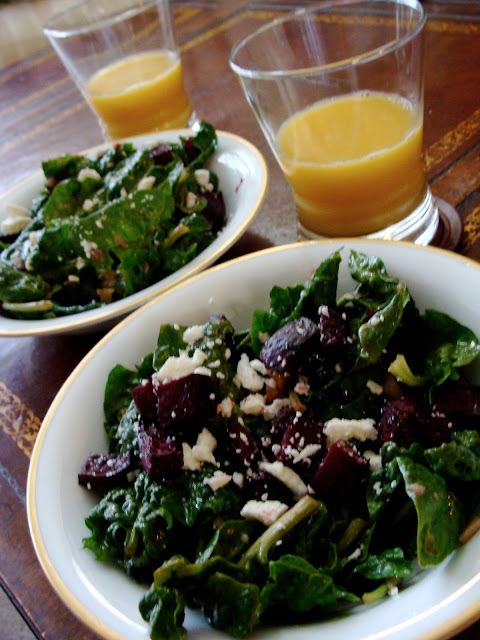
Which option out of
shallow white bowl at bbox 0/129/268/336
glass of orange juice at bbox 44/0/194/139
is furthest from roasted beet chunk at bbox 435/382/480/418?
glass of orange juice at bbox 44/0/194/139

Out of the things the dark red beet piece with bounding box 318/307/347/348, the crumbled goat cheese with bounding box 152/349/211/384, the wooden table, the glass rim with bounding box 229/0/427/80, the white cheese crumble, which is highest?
the glass rim with bounding box 229/0/427/80

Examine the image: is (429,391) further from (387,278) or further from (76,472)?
(76,472)

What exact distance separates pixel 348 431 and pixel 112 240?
726mm

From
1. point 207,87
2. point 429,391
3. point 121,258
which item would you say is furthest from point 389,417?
point 207,87

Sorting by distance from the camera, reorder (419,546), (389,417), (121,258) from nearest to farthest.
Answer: (419,546), (389,417), (121,258)

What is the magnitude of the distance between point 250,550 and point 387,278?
0.43m

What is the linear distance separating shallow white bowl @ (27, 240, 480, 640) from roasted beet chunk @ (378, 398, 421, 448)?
0.43 feet

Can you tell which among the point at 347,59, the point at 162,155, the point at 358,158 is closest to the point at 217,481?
the point at 358,158

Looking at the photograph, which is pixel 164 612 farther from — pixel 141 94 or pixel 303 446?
pixel 141 94

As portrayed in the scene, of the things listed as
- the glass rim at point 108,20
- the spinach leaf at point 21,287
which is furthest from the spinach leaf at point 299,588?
the glass rim at point 108,20

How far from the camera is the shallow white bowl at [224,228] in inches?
46.5

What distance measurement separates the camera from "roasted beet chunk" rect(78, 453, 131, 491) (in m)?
0.86

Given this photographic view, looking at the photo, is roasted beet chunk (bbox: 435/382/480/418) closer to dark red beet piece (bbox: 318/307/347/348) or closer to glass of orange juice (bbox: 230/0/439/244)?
dark red beet piece (bbox: 318/307/347/348)

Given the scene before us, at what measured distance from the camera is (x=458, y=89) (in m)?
1.60
